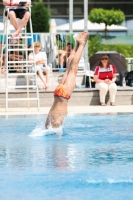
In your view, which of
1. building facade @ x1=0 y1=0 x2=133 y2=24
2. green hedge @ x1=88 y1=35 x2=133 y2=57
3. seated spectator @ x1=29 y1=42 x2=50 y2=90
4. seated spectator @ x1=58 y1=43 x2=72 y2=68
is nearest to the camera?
seated spectator @ x1=29 y1=42 x2=50 y2=90

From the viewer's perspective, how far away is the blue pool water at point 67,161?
6055 millimetres

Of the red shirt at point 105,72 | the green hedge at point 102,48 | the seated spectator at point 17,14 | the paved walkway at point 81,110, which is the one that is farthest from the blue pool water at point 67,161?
the green hedge at point 102,48

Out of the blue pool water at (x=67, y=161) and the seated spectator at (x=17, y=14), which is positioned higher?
the seated spectator at (x=17, y=14)

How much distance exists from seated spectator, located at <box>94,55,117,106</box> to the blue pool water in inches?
130

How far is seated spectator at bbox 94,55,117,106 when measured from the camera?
15109 millimetres

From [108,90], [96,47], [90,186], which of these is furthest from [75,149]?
[96,47]

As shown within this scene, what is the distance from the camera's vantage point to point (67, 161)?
755cm

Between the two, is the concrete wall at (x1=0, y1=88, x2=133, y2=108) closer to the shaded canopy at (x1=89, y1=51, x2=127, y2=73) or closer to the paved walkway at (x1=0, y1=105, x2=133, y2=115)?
the paved walkway at (x1=0, y1=105, x2=133, y2=115)

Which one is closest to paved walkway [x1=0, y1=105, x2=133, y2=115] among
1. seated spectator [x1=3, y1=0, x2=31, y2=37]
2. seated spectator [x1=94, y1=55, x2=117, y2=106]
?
seated spectator [x1=94, y1=55, x2=117, y2=106]

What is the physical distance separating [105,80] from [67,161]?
7861 mm

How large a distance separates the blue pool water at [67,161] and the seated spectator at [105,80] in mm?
3290

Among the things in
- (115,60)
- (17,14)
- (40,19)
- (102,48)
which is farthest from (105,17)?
(17,14)

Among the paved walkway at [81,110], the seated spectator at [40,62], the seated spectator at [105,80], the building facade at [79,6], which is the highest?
the building facade at [79,6]

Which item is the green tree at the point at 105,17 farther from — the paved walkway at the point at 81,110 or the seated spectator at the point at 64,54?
the paved walkway at the point at 81,110
